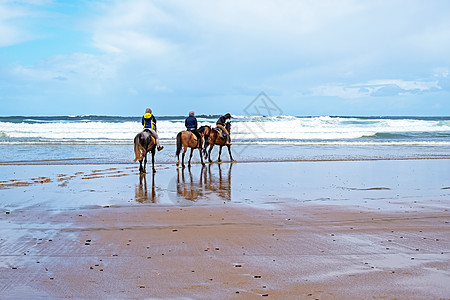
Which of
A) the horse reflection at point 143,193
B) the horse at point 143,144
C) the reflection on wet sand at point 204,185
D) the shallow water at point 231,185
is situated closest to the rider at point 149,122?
the horse at point 143,144

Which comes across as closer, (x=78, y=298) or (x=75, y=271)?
(x=78, y=298)

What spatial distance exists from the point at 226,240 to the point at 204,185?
5.69 m

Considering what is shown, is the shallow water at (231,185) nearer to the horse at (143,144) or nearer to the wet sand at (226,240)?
the wet sand at (226,240)

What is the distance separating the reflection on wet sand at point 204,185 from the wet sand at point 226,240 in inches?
2.8

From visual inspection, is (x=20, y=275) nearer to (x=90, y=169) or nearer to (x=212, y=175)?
(x=212, y=175)

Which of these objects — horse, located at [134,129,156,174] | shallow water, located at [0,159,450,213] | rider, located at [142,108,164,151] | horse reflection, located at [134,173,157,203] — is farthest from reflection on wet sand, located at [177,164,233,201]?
rider, located at [142,108,164,151]

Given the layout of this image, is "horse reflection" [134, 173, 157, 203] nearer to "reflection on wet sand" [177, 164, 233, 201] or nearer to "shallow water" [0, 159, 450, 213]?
"shallow water" [0, 159, 450, 213]

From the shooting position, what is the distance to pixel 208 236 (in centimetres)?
626

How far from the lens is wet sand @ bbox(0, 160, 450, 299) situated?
4.34 metres

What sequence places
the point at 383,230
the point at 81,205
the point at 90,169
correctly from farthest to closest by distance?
the point at 90,169 < the point at 81,205 < the point at 383,230

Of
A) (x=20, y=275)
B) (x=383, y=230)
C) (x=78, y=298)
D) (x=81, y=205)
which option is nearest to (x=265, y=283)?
(x=78, y=298)

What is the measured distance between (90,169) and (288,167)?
660 centimetres

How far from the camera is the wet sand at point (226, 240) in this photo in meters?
4.34

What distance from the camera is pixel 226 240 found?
604 cm
